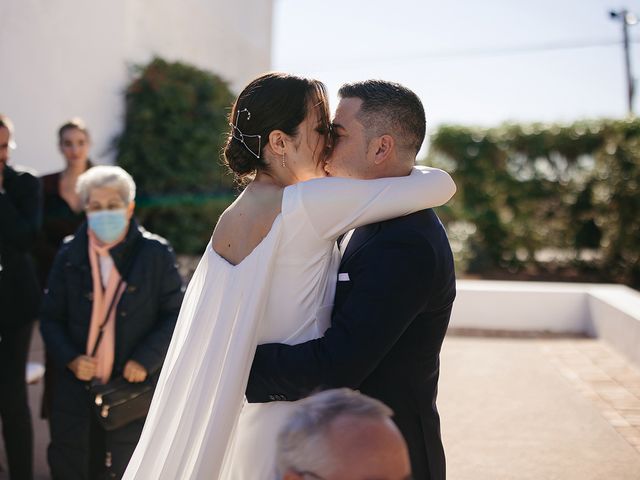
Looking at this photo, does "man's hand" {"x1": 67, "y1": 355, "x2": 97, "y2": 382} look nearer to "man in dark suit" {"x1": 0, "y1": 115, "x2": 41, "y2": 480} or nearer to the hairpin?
"man in dark suit" {"x1": 0, "y1": 115, "x2": 41, "y2": 480}

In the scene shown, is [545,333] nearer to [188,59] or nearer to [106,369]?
[106,369]

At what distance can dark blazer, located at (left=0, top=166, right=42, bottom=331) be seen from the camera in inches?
157

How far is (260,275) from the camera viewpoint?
6.31 ft

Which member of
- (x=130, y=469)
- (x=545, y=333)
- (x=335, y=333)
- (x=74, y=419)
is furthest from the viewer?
(x=545, y=333)

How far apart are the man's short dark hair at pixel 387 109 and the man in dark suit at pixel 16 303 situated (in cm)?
272

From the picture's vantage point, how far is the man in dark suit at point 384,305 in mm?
1827

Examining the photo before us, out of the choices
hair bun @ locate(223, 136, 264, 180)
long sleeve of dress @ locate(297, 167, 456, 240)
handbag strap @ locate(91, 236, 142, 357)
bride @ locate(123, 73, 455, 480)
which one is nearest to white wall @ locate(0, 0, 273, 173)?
handbag strap @ locate(91, 236, 142, 357)

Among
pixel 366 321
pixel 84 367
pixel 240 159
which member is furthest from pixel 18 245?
pixel 366 321

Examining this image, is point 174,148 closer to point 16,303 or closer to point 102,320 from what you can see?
point 16,303

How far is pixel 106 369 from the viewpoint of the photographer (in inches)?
142

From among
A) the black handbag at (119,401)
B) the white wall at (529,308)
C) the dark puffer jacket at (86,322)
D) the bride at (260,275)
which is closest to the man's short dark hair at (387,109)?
the bride at (260,275)

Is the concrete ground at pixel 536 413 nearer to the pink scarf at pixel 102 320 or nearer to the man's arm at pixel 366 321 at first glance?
the pink scarf at pixel 102 320

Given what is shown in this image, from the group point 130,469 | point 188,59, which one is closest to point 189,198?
point 188,59

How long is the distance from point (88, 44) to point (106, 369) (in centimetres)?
810
